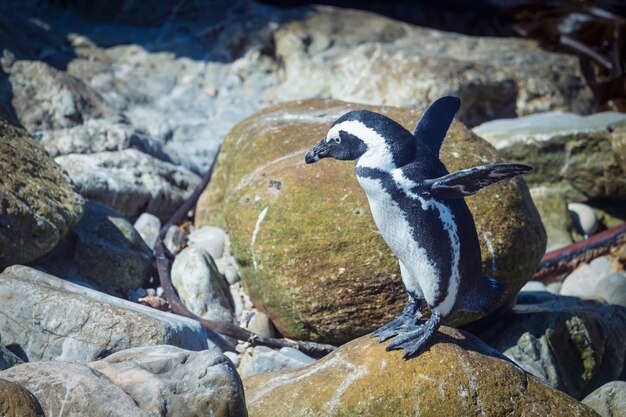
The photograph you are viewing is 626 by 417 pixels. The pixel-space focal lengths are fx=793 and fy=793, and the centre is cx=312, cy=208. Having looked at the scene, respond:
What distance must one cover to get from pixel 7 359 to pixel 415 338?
1932mm

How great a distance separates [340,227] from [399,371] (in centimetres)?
128

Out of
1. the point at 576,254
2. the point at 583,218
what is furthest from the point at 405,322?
the point at 583,218

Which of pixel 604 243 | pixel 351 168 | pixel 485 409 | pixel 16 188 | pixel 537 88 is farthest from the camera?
pixel 537 88

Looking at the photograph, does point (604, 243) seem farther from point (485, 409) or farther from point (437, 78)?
point (485, 409)

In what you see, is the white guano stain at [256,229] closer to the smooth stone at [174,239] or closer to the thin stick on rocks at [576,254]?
the smooth stone at [174,239]

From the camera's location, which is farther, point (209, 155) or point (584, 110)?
point (584, 110)

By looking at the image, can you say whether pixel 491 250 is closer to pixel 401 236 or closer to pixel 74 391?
pixel 401 236

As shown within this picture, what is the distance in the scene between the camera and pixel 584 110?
29.0ft

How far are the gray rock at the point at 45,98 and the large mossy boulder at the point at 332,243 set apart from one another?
7.32 ft

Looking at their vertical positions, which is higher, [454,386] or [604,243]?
[454,386]

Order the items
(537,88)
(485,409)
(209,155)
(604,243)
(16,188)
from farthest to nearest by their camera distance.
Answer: (537,88) → (209,155) → (604,243) → (16,188) → (485,409)

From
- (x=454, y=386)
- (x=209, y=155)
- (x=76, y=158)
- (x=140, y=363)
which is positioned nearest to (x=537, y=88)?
(x=209, y=155)

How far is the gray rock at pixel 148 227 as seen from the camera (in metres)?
6.19

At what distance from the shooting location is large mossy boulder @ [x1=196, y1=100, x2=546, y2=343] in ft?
15.6
